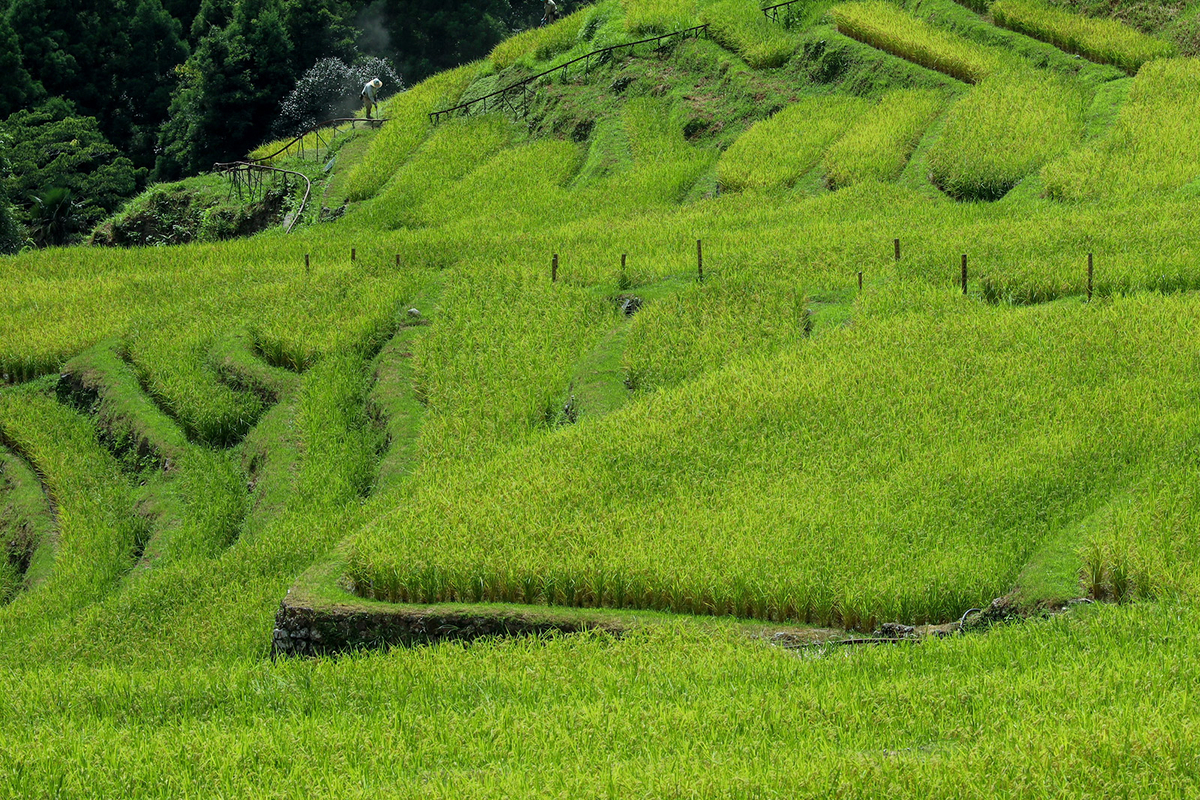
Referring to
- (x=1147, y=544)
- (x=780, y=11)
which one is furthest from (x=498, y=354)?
(x=780, y=11)

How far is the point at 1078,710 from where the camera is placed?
19.2 ft

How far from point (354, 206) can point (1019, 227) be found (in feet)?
45.1

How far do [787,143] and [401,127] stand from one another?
10.3 metres

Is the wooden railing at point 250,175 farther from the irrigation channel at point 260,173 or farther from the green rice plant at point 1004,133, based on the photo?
the green rice plant at point 1004,133

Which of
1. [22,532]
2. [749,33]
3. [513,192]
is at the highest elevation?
[749,33]

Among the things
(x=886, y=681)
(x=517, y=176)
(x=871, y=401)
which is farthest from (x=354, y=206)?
(x=886, y=681)

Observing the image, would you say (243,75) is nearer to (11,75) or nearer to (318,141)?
(11,75)

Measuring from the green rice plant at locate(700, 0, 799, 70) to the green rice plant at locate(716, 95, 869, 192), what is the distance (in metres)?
1.87

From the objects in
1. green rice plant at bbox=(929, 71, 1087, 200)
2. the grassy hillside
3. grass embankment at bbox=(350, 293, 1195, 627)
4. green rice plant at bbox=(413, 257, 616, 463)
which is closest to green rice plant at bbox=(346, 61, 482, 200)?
the grassy hillside

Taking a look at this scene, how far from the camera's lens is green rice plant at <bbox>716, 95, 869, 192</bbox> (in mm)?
19953

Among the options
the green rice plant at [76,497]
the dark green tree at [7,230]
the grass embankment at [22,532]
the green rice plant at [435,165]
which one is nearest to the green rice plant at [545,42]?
the green rice plant at [435,165]

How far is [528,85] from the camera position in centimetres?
2669

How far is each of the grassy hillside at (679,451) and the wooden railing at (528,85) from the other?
2.16 metres

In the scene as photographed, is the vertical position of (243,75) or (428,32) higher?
(428,32)
